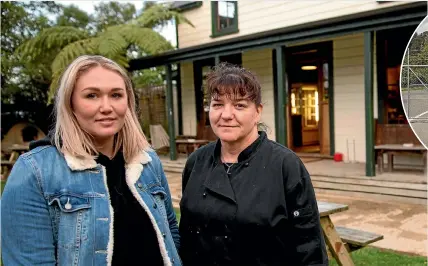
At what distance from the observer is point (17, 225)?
4.73ft

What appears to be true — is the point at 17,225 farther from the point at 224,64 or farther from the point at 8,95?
the point at 8,95

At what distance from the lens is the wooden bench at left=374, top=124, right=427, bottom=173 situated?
7465mm

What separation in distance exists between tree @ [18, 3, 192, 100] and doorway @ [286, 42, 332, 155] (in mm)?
3744

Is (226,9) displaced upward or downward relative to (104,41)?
upward

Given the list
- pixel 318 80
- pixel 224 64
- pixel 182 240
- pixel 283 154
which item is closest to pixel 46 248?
pixel 182 240

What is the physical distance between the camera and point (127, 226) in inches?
65.4

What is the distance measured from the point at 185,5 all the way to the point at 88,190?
40.1 ft

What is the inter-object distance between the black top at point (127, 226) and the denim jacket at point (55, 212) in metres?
0.04

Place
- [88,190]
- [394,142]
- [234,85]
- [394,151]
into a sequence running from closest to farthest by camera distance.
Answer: [88,190], [234,85], [394,151], [394,142]

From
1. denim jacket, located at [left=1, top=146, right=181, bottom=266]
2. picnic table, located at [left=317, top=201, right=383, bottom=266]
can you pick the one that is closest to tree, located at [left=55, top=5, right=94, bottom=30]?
picnic table, located at [left=317, top=201, right=383, bottom=266]

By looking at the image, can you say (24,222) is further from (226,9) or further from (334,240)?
(226,9)

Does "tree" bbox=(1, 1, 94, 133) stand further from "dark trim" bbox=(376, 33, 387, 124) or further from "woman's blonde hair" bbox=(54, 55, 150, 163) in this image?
"woman's blonde hair" bbox=(54, 55, 150, 163)

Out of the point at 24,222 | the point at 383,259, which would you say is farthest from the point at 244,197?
the point at 383,259

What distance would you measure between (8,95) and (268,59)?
9.68 metres
